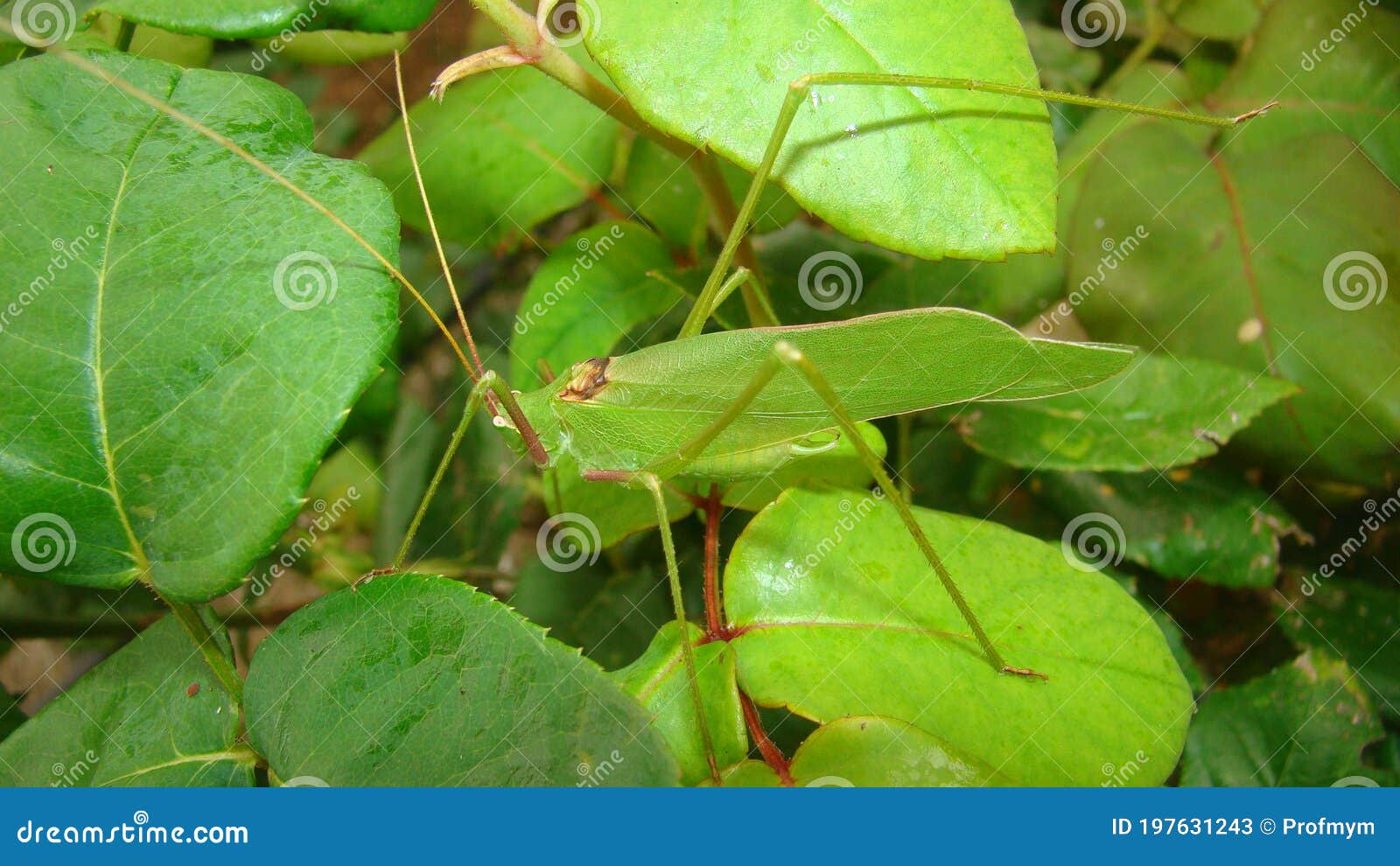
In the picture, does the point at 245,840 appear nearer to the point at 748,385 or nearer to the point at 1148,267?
the point at 748,385

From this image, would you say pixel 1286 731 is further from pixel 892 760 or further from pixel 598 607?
pixel 598 607

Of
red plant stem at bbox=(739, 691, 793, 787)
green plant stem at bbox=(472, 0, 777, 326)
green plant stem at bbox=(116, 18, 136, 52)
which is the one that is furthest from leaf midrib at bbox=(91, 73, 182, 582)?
red plant stem at bbox=(739, 691, 793, 787)

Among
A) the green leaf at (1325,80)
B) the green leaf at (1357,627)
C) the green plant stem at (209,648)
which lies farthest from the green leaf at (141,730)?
the green leaf at (1325,80)

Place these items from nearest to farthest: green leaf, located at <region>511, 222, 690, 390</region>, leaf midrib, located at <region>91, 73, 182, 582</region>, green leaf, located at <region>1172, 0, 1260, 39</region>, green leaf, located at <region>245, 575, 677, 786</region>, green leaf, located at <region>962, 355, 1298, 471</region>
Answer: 1. green leaf, located at <region>245, 575, 677, 786</region>
2. leaf midrib, located at <region>91, 73, 182, 582</region>
3. green leaf, located at <region>962, 355, 1298, 471</region>
4. green leaf, located at <region>511, 222, 690, 390</region>
5. green leaf, located at <region>1172, 0, 1260, 39</region>

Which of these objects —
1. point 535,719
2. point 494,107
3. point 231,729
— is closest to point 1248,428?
point 535,719

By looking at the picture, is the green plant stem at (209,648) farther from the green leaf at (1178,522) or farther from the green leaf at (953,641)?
the green leaf at (1178,522)

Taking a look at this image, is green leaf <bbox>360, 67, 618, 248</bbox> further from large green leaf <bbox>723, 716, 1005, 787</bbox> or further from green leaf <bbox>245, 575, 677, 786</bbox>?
large green leaf <bbox>723, 716, 1005, 787</bbox>

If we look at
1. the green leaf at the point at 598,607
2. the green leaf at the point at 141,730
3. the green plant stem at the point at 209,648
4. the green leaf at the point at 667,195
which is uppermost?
the green leaf at the point at 667,195
